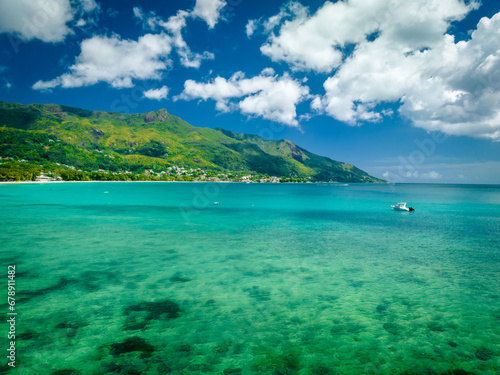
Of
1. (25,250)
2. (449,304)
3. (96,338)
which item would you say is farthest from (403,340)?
(25,250)

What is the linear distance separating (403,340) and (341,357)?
135 inches

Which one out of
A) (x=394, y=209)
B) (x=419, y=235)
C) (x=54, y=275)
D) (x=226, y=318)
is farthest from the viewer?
(x=394, y=209)

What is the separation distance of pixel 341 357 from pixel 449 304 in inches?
378

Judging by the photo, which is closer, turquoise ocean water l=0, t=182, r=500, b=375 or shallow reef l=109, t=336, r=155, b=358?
Result: turquoise ocean water l=0, t=182, r=500, b=375

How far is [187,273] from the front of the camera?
19516mm

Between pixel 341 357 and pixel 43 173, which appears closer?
pixel 341 357

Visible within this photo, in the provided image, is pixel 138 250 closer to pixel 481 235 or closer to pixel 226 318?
pixel 226 318

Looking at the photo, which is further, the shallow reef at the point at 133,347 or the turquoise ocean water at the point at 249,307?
the shallow reef at the point at 133,347

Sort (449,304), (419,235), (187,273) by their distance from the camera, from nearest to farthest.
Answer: (449,304), (187,273), (419,235)

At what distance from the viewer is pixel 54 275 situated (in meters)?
18.1

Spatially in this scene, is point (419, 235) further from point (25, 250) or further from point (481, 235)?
point (25, 250)

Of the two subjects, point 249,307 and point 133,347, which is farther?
point 249,307

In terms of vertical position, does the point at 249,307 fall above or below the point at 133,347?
below

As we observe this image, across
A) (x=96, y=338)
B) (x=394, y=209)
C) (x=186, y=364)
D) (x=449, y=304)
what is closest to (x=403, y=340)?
(x=449, y=304)
